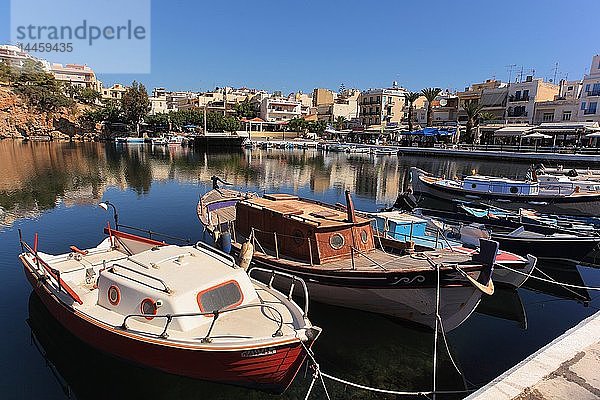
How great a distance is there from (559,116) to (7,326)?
8986 cm

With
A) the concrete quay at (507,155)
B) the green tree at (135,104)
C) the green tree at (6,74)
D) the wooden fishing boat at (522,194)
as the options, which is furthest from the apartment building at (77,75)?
the wooden fishing boat at (522,194)

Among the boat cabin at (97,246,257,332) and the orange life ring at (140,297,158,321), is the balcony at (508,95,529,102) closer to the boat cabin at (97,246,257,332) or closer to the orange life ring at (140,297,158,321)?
the boat cabin at (97,246,257,332)

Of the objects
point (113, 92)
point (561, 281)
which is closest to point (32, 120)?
point (113, 92)

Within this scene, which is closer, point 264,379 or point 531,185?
point 264,379

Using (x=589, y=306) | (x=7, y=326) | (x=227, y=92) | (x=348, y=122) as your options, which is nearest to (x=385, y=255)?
(x=589, y=306)

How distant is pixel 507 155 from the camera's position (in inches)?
2542

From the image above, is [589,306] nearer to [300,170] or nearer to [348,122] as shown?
[300,170]

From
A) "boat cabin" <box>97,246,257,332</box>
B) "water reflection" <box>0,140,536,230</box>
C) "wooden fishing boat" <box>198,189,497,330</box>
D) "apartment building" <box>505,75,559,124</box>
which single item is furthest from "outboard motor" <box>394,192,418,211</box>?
"apartment building" <box>505,75,559,124</box>

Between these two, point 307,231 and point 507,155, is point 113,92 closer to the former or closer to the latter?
point 507,155

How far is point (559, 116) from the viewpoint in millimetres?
75000

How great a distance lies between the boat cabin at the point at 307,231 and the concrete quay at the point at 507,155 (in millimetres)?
57861

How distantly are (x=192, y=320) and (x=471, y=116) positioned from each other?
80222 mm

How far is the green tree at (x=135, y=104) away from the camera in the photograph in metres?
110

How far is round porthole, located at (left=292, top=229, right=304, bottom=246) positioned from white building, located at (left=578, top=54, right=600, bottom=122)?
7776 cm
